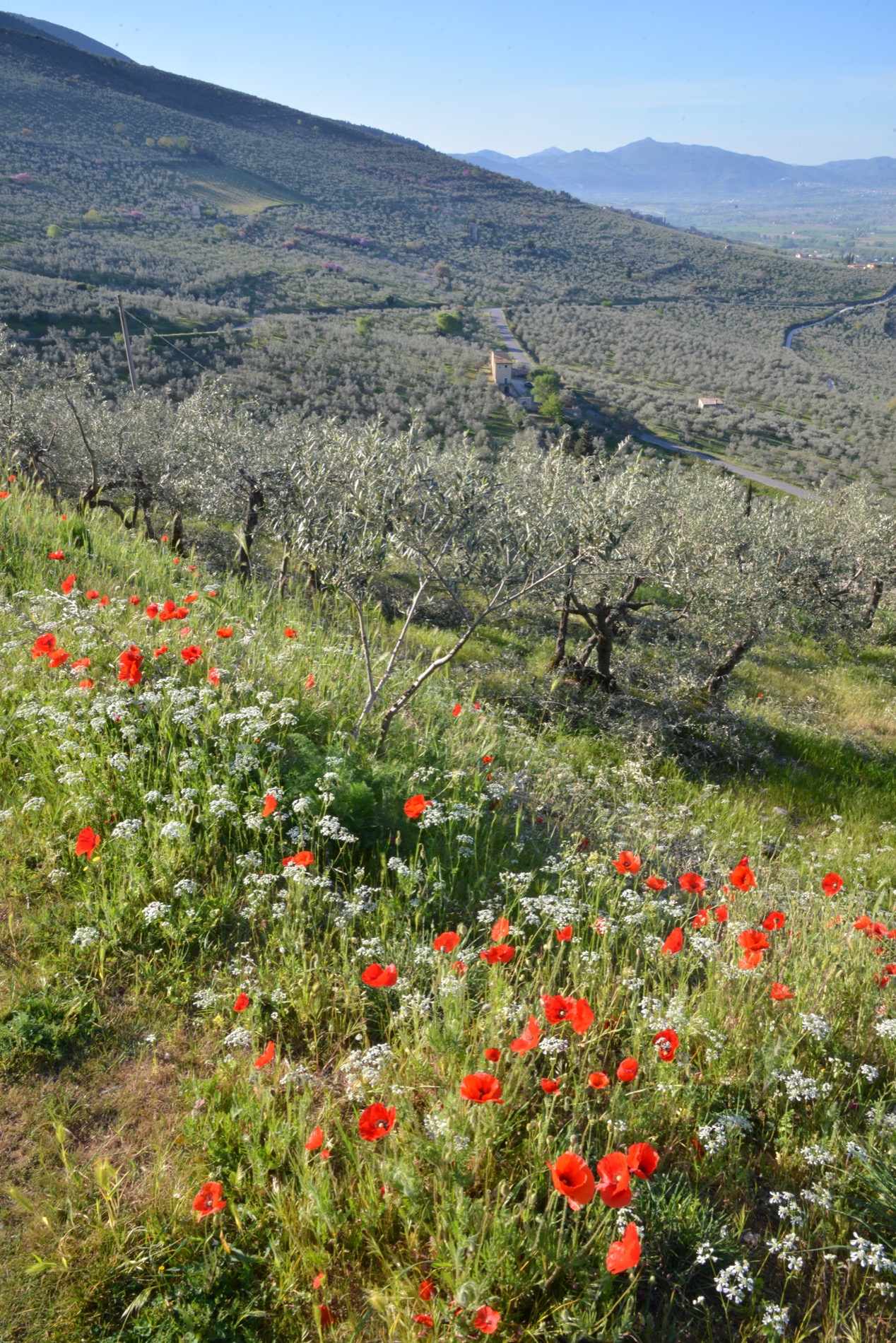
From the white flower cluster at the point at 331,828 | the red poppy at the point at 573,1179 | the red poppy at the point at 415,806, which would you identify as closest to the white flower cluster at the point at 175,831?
the white flower cluster at the point at 331,828

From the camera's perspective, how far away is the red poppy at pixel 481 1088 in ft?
7.11

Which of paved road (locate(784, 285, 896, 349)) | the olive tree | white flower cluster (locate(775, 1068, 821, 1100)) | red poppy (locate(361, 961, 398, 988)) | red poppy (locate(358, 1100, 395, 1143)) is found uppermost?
paved road (locate(784, 285, 896, 349))

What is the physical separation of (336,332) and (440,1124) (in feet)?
197

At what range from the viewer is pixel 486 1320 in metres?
1.88

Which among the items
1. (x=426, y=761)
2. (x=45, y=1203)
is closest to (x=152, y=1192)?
(x=45, y=1203)

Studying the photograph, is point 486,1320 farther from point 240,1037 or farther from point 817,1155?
point 817,1155

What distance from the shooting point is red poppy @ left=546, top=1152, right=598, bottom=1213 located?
1.91 m

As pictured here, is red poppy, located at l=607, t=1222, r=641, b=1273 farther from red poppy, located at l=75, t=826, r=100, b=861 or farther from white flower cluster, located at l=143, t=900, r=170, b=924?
red poppy, located at l=75, t=826, r=100, b=861

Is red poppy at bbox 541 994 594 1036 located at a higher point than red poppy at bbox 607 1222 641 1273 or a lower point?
higher

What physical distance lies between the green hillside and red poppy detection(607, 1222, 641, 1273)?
39.5 meters

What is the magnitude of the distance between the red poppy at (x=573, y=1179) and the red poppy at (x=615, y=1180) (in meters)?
0.04

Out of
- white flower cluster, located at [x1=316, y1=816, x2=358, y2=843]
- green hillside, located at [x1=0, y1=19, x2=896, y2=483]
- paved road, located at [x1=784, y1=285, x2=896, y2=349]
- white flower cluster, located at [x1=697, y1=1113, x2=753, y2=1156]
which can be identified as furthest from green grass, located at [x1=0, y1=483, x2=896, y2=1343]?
paved road, located at [x1=784, y1=285, x2=896, y2=349]

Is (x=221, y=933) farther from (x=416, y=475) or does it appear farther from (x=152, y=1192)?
(x=416, y=475)

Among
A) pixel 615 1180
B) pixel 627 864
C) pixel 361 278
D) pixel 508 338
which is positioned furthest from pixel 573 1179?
pixel 361 278
